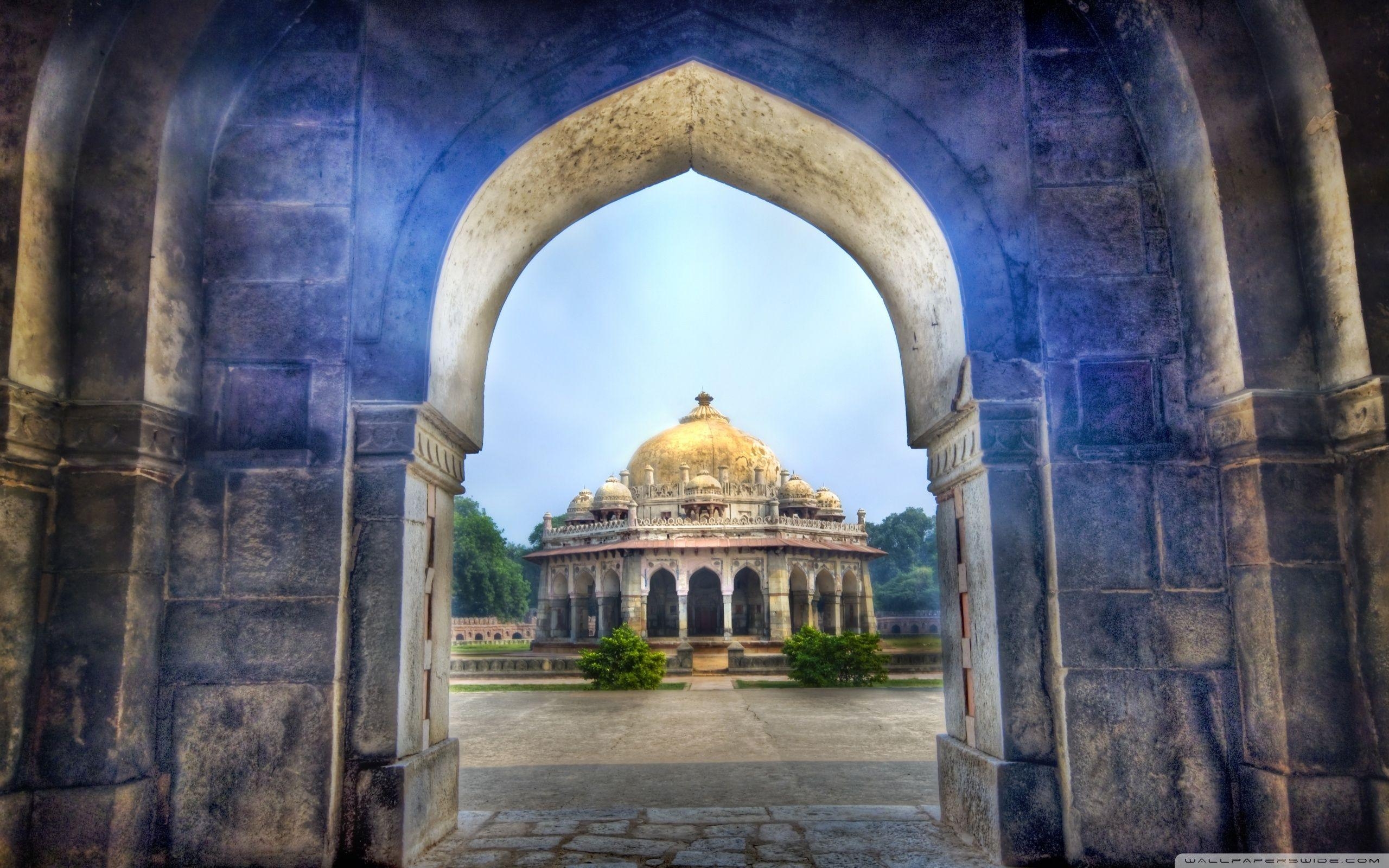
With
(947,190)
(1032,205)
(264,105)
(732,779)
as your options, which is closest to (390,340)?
(264,105)

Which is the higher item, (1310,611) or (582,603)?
(1310,611)

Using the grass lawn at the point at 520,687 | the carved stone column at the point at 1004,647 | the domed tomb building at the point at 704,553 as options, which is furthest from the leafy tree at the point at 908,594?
the carved stone column at the point at 1004,647

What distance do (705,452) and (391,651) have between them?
33.7 m

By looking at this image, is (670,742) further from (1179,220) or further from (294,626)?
(1179,220)

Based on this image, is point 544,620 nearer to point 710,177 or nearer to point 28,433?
point 710,177

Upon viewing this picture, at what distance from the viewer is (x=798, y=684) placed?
52.3ft

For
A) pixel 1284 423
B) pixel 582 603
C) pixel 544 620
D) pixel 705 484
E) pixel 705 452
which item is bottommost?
pixel 544 620

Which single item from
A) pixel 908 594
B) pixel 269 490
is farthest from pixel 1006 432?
pixel 908 594

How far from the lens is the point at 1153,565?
3840mm

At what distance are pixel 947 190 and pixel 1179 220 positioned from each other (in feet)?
3.25

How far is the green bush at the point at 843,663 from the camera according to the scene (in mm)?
15664

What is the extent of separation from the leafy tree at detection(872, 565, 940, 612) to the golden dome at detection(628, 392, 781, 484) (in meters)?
22.4

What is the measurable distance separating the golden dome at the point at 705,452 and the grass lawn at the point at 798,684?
1949cm

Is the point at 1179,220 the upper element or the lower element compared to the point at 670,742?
upper
